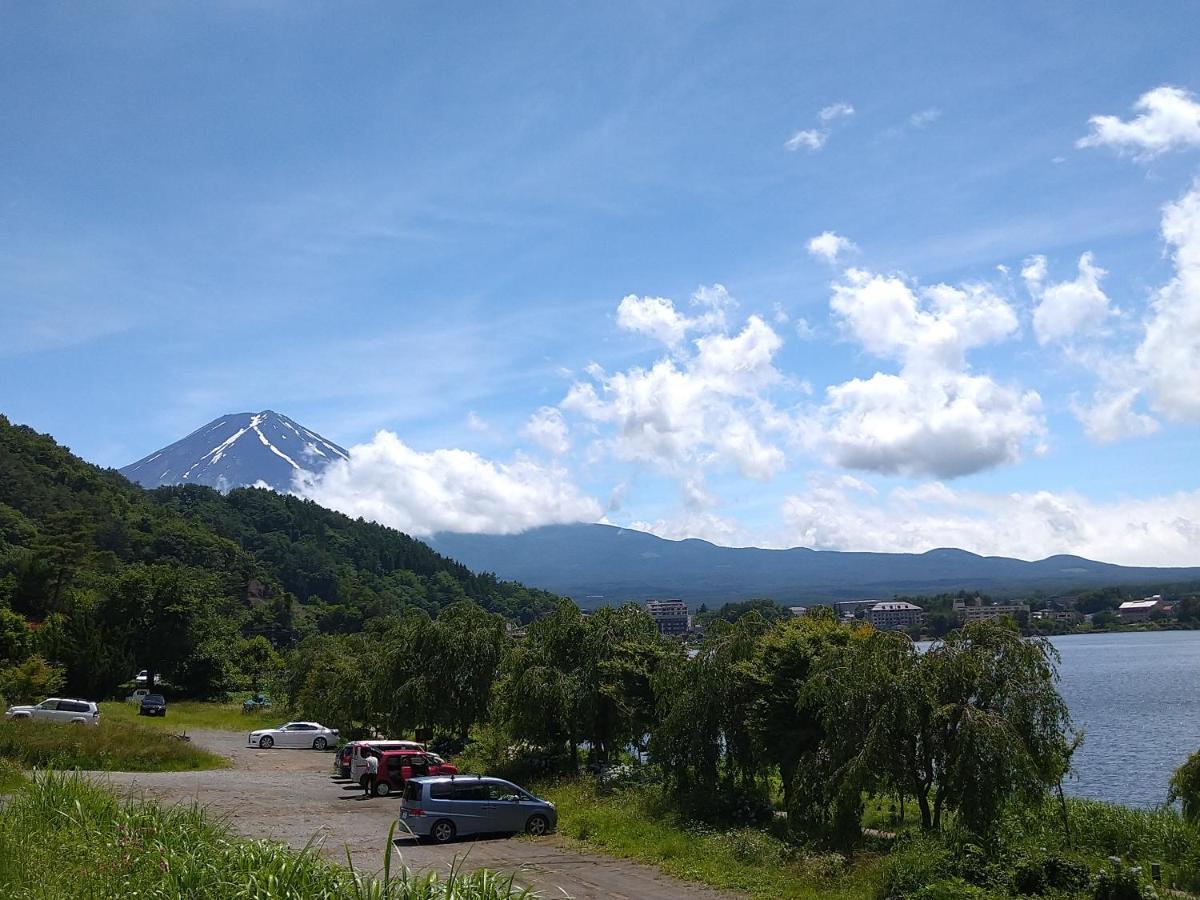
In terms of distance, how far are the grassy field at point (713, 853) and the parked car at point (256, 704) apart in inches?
1625

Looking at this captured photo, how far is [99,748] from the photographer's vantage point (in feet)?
92.6

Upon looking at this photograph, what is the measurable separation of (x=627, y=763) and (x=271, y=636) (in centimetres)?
9850

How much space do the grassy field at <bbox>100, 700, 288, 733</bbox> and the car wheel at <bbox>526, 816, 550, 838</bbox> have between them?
30.0 m

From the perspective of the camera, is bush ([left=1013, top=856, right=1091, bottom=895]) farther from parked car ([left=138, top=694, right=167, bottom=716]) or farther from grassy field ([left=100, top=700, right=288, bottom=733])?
parked car ([left=138, top=694, right=167, bottom=716])

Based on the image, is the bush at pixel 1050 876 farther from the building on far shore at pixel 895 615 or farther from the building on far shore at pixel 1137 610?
the building on far shore at pixel 1137 610

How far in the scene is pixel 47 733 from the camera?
2727cm

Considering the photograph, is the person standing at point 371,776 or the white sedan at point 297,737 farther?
the white sedan at point 297,737

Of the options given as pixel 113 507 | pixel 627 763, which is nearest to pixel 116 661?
pixel 627 763

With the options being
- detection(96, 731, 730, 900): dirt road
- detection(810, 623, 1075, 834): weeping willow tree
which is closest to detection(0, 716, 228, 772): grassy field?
detection(96, 731, 730, 900): dirt road

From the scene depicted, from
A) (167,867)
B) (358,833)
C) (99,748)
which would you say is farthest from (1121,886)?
(99,748)

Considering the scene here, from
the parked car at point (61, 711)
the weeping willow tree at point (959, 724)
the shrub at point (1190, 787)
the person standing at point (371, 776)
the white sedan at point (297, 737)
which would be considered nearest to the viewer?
the weeping willow tree at point (959, 724)

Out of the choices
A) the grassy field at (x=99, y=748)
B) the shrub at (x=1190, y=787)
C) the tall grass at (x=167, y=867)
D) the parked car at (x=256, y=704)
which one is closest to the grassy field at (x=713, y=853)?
the shrub at (x=1190, y=787)

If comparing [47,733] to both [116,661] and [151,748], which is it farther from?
[116,661]

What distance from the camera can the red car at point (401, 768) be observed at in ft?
87.9
